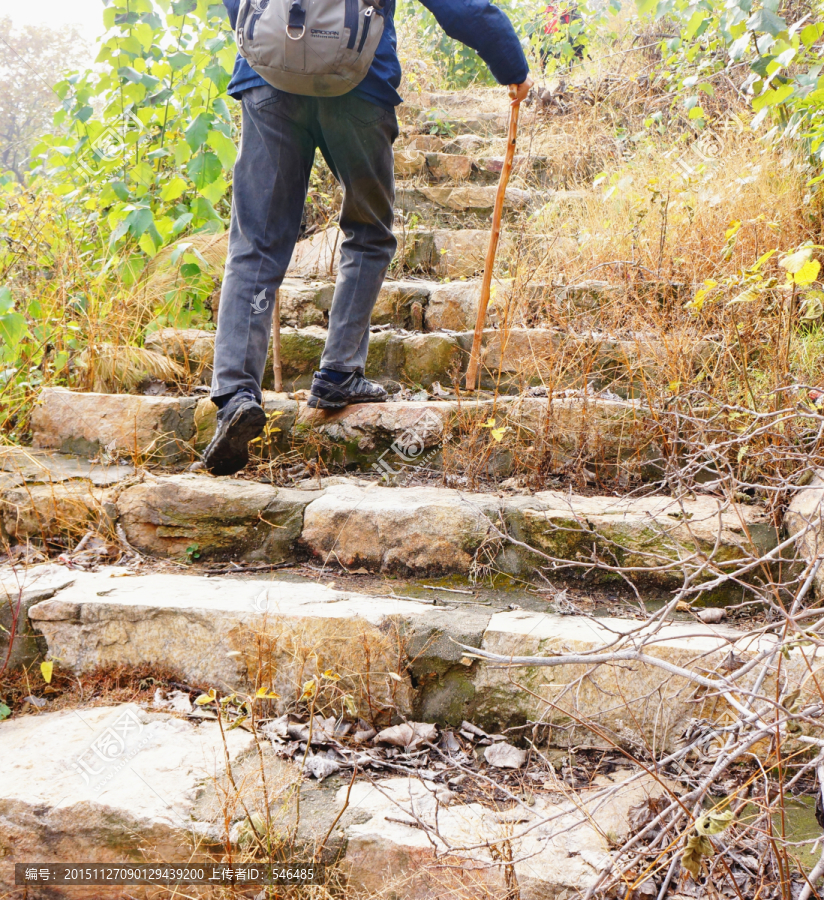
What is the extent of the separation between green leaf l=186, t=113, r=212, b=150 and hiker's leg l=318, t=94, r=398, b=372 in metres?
0.92

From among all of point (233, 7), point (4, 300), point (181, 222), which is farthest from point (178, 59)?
point (4, 300)

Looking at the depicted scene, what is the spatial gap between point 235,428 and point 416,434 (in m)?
0.71

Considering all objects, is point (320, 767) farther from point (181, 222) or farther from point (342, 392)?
point (181, 222)

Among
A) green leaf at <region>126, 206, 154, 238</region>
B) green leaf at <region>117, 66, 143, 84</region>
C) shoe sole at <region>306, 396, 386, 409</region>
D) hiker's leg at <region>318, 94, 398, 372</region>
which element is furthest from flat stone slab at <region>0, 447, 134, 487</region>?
green leaf at <region>117, 66, 143, 84</region>

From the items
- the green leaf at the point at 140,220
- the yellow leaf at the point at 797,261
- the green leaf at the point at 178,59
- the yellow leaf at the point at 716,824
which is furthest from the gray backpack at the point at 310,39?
the yellow leaf at the point at 716,824

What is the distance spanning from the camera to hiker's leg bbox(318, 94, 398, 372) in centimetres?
212

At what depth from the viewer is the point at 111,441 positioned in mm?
2562

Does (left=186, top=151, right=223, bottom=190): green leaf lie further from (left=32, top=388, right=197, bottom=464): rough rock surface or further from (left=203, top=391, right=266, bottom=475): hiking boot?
(left=203, top=391, right=266, bottom=475): hiking boot

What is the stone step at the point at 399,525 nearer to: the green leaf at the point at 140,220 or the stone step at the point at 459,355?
the stone step at the point at 459,355

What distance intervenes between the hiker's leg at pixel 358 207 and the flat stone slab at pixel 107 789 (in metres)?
1.42

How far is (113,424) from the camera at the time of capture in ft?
8.44

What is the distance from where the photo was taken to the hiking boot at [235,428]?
80.5 inches

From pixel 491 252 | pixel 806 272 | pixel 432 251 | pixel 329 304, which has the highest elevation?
pixel 806 272

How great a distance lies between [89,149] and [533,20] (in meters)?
5.58
